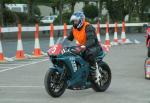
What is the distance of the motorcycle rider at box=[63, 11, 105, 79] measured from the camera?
11.2 meters

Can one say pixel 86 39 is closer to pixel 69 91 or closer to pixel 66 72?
pixel 66 72

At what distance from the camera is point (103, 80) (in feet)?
38.9

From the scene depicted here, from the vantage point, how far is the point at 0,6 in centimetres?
3803

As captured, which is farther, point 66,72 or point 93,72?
point 93,72

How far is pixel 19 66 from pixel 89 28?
701 centimetres

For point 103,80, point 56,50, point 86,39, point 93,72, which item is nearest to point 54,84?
point 56,50

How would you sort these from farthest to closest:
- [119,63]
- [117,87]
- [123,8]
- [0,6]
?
[123,8], [0,6], [119,63], [117,87]

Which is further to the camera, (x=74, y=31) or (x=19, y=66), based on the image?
(x=19, y=66)

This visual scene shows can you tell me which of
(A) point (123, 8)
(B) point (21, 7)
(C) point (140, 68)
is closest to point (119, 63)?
(C) point (140, 68)

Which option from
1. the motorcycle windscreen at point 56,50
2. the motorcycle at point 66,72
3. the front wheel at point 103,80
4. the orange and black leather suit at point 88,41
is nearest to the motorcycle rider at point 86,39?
the orange and black leather suit at point 88,41

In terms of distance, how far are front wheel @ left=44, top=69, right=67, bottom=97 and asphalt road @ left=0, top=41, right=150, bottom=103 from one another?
0.13 meters

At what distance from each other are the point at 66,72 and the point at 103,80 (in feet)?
3.87

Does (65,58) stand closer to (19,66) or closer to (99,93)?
(99,93)

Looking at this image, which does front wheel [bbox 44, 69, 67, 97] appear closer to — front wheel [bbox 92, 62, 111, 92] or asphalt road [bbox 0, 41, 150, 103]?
asphalt road [bbox 0, 41, 150, 103]
